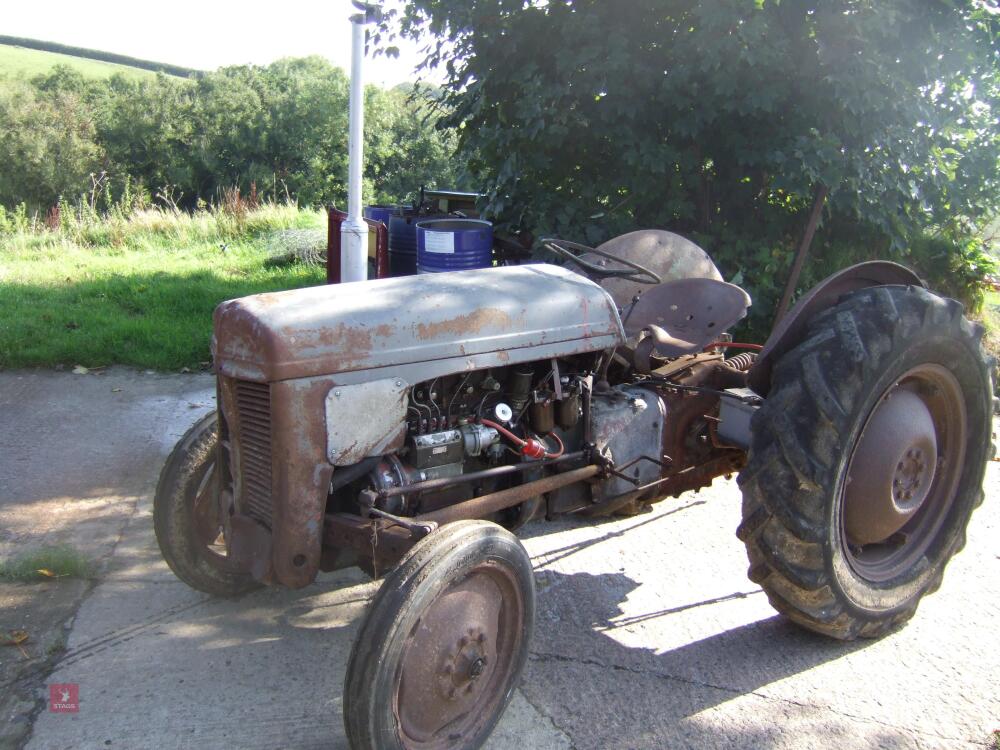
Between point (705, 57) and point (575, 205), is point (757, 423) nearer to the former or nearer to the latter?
point (705, 57)

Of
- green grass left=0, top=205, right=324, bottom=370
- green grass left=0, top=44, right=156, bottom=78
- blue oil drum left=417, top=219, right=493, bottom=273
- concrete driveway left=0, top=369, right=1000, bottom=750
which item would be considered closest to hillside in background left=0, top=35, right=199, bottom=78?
green grass left=0, top=44, right=156, bottom=78

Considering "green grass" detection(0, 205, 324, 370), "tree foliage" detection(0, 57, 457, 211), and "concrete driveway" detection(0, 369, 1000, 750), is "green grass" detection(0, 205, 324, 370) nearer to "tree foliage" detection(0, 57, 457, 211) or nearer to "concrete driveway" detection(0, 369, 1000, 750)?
"concrete driveway" detection(0, 369, 1000, 750)

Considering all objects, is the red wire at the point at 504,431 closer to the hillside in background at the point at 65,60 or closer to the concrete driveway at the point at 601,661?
the concrete driveway at the point at 601,661

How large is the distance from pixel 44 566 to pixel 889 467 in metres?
3.28

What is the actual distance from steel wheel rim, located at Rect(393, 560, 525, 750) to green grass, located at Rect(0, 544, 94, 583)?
176cm

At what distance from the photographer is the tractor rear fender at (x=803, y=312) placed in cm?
308

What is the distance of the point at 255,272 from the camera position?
31.9 feet

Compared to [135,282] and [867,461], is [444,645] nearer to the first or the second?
[867,461]

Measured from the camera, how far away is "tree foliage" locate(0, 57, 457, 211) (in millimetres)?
28281

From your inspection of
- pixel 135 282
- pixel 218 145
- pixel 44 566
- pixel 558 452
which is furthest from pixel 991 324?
pixel 218 145

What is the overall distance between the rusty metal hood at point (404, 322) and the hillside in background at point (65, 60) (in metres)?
49.4

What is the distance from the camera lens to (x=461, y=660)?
2.44 metres

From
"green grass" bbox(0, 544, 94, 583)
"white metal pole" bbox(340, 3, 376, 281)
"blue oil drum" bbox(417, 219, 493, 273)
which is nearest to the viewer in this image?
"green grass" bbox(0, 544, 94, 583)

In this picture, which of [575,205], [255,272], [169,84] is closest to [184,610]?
[575,205]
